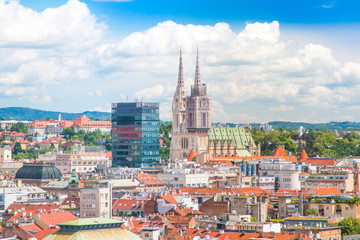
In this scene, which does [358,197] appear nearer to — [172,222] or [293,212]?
[293,212]


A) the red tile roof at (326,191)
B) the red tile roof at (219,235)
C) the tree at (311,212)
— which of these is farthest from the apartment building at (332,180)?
the red tile roof at (219,235)

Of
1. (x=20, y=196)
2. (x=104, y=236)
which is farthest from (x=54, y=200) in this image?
(x=104, y=236)

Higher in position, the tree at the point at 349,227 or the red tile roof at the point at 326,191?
the red tile roof at the point at 326,191

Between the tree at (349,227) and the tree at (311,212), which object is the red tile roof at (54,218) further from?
the tree at (311,212)

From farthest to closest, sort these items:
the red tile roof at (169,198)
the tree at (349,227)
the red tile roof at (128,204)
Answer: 1. the red tile roof at (128,204)
2. the red tile roof at (169,198)
3. the tree at (349,227)

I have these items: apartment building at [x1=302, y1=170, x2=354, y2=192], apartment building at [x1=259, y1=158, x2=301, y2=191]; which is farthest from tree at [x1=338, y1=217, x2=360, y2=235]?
apartment building at [x1=259, y1=158, x2=301, y2=191]

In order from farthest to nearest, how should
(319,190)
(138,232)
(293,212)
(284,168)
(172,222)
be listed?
(284,168), (319,190), (293,212), (172,222), (138,232)

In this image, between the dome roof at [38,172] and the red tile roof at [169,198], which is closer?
the red tile roof at [169,198]

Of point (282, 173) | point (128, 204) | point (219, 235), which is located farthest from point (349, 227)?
point (282, 173)
